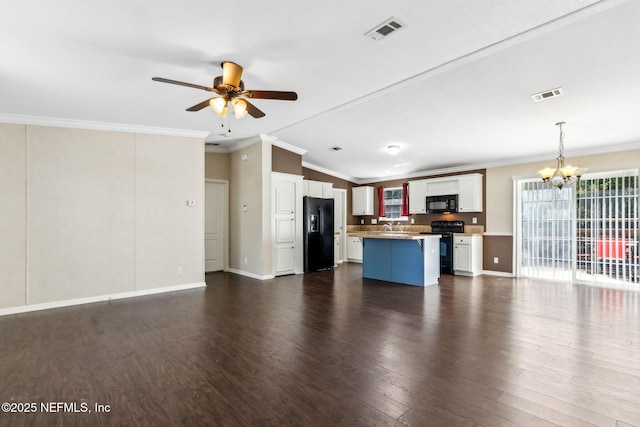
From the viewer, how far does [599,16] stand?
7.71 feet

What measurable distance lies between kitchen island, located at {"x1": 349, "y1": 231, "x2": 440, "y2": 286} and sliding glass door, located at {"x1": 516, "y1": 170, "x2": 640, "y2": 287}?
7.71 ft

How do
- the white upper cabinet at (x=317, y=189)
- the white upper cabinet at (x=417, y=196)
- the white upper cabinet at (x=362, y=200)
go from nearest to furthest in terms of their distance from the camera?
the white upper cabinet at (x=317, y=189)
the white upper cabinet at (x=417, y=196)
the white upper cabinet at (x=362, y=200)

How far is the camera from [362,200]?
30.3 ft

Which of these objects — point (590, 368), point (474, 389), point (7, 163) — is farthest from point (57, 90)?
point (590, 368)

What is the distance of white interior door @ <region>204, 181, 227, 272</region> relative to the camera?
690cm

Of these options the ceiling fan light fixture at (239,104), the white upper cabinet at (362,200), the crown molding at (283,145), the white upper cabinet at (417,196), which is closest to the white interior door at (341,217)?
the white upper cabinet at (362,200)

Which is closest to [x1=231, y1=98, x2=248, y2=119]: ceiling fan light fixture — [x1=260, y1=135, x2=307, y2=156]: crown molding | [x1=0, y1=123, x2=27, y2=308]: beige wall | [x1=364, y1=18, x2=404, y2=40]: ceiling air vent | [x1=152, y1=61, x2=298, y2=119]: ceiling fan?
[x1=152, y1=61, x2=298, y2=119]: ceiling fan

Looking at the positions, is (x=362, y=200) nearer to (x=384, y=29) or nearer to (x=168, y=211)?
(x=168, y=211)

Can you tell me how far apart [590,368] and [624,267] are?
4.57 meters

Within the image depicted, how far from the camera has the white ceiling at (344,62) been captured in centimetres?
230

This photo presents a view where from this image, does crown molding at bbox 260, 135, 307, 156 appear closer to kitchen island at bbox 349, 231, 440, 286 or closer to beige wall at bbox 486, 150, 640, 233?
kitchen island at bbox 349, 231, 440, 286

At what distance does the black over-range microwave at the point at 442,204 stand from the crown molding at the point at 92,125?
545 centimetres

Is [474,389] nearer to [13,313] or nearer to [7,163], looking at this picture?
[13,313]

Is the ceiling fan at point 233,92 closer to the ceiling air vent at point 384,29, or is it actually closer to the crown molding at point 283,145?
the ceiling air vent at point 384,29
